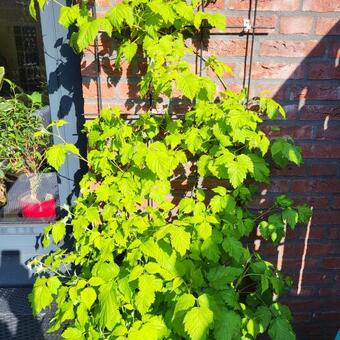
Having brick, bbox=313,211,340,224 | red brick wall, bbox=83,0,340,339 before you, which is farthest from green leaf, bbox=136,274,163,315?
brick, bbox=313,211,340,224

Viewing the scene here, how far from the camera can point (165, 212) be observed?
6.15 feet

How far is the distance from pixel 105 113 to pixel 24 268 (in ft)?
4.00

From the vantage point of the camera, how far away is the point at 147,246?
5.02 feet

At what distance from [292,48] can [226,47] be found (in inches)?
12.1

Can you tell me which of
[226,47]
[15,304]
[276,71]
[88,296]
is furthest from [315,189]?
[15,304]

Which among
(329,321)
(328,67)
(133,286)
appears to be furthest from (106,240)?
(329,321)

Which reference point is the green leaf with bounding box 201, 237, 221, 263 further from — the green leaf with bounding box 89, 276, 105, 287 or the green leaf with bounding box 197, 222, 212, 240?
the green leaf with bounding box 89, 276, 105, 287

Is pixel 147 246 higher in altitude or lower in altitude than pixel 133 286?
higher

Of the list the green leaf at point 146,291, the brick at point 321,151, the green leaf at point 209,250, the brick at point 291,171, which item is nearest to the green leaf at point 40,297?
the green leaf at point 146,291

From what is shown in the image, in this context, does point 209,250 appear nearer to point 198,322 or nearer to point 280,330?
point 198,322

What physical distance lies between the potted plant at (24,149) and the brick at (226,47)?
3.42 feet

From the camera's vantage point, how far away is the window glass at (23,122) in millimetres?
2174

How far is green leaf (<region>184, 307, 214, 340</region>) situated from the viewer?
138 cm

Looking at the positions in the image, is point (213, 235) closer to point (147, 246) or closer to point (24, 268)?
point (147, 246)
